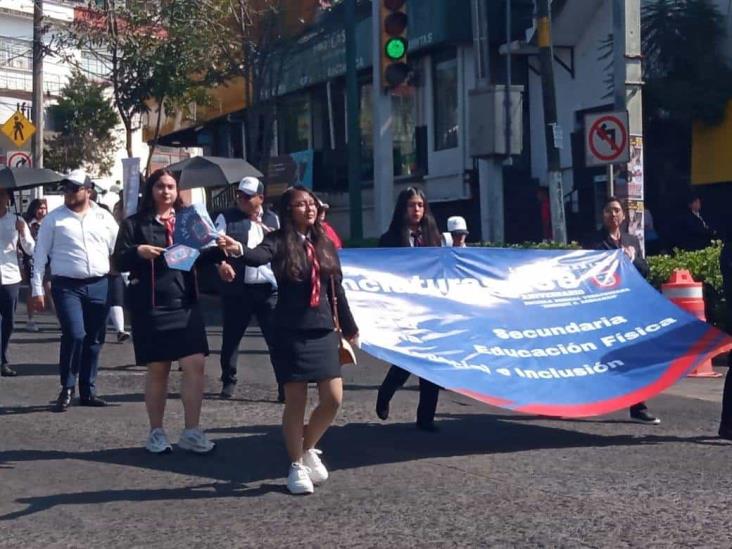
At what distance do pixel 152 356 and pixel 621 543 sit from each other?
3.33m

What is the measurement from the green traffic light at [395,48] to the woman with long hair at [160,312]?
756cm

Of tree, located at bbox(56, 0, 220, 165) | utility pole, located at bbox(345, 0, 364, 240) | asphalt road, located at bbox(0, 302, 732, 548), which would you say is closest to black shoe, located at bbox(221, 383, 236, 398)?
asphalt road, located at bbox(0, 302, 732, 548)

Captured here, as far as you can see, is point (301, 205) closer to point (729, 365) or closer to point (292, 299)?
point (292, 299)

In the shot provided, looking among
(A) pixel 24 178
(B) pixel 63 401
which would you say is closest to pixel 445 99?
(A) pixel 24 178

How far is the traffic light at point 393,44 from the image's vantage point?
15.5 meters

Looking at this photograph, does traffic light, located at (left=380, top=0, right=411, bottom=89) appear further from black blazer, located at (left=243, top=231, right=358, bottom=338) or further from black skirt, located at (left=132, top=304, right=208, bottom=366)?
black blazer, located at (left=243, top=231, right=358, bottom=338)

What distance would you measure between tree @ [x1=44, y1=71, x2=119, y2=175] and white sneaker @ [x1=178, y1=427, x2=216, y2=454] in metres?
46.1

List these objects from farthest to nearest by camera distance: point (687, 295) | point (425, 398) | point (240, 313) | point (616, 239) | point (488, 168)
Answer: point (488, 168), point (687, 295), point (240, 313), point (616, 239), point (425, 398)

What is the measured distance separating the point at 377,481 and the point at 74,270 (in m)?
3.51

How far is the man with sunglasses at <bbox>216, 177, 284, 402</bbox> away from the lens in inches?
410

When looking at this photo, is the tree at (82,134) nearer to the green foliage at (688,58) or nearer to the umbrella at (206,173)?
the green foliage at (688,58)

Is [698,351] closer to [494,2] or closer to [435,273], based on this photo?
[435,273]

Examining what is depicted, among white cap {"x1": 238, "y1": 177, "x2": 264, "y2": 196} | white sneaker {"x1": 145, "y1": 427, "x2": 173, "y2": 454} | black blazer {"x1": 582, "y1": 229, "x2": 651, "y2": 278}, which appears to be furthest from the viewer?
white cap {"x1": 238, "y1": 177, "x2": 264, "y2": 196}

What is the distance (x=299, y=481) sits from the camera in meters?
7.12
